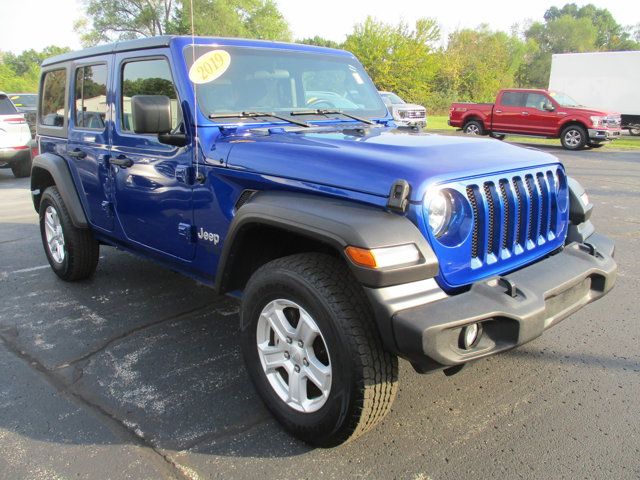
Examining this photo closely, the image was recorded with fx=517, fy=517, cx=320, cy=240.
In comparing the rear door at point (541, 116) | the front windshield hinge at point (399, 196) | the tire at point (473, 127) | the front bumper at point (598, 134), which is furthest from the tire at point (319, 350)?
the tire at point (473, 127)

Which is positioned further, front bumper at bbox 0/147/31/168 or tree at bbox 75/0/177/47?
tree at bbox 75/0/177/47

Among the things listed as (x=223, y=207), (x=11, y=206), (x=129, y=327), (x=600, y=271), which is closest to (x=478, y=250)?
(x=600, y=271)

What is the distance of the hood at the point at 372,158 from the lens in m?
2.24

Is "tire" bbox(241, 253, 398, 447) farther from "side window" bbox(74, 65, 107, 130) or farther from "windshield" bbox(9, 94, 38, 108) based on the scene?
"windshield" bbox(9, 94, 38, 108)

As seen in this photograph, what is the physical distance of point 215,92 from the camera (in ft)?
10.3

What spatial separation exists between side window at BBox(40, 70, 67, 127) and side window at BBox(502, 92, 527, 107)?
15.6 meters

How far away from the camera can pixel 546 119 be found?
16.4 m

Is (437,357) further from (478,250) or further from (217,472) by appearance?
(217,472)

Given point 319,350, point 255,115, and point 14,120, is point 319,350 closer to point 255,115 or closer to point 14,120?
point 255,115

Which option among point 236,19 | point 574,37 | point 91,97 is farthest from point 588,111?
point 574,37

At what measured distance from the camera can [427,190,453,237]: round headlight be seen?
7.29ft

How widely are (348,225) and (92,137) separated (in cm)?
272

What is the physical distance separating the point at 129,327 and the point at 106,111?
1598 millimetres

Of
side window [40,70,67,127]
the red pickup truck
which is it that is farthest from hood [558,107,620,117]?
side window [40,70,67,127]
